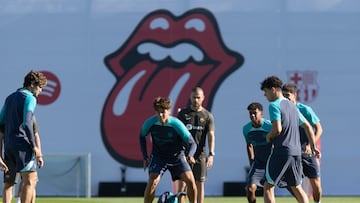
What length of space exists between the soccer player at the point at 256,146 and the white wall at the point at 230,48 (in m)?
7.69

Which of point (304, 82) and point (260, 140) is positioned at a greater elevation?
point (304, 82)

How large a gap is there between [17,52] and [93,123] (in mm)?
2263

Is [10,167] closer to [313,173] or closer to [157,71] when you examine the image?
[313,173]

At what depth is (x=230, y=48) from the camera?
72.8ft

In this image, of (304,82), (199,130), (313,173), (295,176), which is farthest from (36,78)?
(304,82)

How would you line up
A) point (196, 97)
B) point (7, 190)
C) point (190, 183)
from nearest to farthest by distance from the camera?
1. point (7, 190)
2. point (190, 183)
3. point (196, 97)

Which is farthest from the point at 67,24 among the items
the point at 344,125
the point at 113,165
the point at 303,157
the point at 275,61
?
the point at 303,157

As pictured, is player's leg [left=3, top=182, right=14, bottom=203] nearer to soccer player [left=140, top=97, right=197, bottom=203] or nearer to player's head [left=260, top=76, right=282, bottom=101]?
soccer player [left=140, top=97, right=197, bottom=203]

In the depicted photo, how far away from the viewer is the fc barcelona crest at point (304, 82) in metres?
22.1

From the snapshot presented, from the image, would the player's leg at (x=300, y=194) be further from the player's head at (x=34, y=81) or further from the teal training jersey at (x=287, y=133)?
the player's head at (x=34, y=81)

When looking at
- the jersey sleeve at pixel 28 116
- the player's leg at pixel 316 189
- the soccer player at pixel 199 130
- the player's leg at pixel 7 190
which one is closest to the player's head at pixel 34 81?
the jersey sleeve at pixel 28 116

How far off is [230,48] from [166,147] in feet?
30.1

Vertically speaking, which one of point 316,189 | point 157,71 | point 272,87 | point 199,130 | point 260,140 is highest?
point 157,71

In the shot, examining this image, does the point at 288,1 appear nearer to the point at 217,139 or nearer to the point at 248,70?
the point at 248,70
